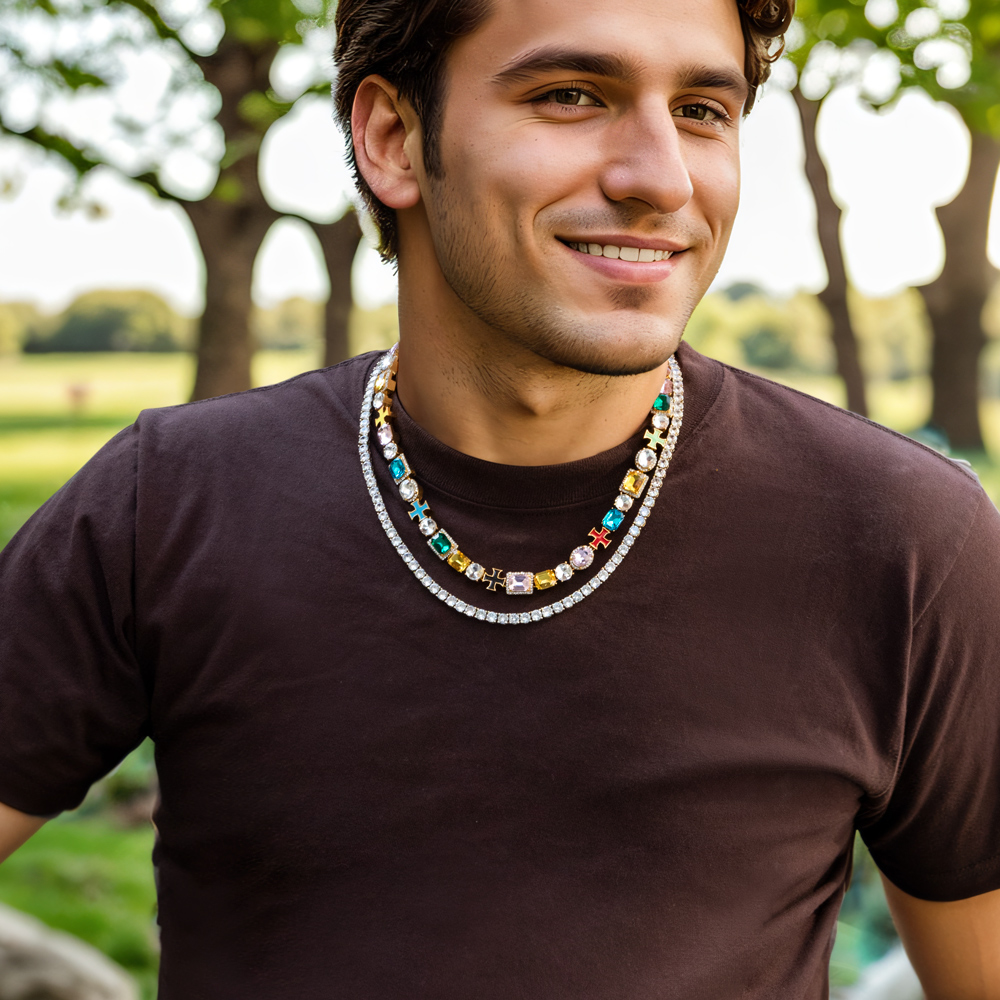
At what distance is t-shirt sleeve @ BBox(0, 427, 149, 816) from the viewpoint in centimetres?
152

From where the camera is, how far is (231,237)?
4.54m

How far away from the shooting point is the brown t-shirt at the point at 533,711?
138 centimetres

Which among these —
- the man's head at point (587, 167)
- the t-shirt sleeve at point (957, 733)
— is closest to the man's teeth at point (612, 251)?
the man's head at point (587, 167)

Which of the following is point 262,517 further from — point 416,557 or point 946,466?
point 946,466

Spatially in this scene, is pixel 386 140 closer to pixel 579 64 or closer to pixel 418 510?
pixel 579 64

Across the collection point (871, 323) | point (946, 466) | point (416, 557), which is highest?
point (946, 466)

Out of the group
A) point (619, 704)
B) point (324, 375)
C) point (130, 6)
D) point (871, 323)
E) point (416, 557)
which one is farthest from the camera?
point (871, 323)

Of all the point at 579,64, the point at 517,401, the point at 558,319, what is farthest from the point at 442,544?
the point at 579,64

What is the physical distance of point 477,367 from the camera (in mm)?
1547

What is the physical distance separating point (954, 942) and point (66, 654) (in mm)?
1398

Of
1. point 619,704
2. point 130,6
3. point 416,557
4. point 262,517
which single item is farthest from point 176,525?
point 130,6

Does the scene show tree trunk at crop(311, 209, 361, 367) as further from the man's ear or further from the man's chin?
the man's chin

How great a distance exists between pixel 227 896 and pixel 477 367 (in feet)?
2.75

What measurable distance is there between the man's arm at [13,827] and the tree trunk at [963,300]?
5503 millimetres
